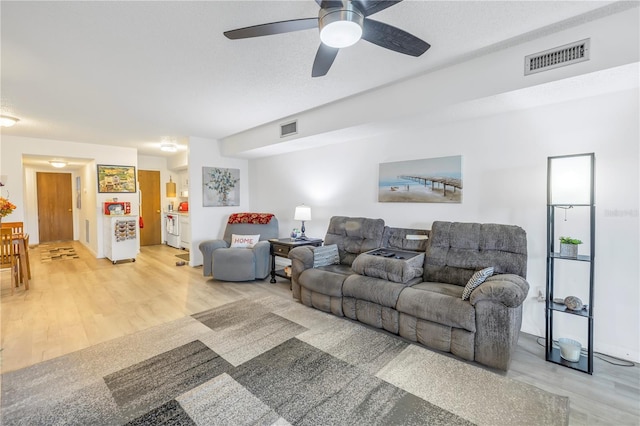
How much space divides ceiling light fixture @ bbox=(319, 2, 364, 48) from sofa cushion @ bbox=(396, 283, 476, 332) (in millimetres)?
2038

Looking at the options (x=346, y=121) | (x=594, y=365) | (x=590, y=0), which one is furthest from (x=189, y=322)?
(x=590, y=0)

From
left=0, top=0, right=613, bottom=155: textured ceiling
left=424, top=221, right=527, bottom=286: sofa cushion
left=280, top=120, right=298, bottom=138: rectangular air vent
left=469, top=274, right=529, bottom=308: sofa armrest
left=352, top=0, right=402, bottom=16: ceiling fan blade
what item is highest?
left=0, top=0, right=613, bottom=155: textured ceiling

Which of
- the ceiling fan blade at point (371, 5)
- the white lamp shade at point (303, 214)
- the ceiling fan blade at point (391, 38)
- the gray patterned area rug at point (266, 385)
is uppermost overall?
the ceiling fan blade at point (371, 5)

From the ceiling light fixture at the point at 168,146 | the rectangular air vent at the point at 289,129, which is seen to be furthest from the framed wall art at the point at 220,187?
the rectangular air vent at the point at 289,129

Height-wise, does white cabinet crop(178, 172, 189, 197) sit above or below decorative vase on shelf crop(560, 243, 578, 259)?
above

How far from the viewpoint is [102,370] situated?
2.21 m

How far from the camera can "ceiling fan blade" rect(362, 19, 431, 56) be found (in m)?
1.68

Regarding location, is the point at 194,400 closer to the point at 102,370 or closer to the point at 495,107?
the point at 102,370

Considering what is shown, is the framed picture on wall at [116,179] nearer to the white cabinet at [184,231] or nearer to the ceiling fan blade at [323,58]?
the white cabinet at [184,231]

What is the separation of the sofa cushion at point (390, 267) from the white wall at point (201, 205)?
3490mm

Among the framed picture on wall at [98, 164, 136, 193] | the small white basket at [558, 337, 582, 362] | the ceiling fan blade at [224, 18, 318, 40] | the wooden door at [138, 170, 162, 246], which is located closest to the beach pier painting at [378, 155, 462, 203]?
the small white basket at [558, 337, 582, 362]

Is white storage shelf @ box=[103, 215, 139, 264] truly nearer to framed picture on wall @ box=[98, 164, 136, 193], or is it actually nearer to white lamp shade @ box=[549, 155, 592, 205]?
framed picture on wall @ box=[98, 164, 136, 193]

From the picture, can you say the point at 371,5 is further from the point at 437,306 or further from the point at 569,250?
the point at 569,250

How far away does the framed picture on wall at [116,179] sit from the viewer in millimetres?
6070
